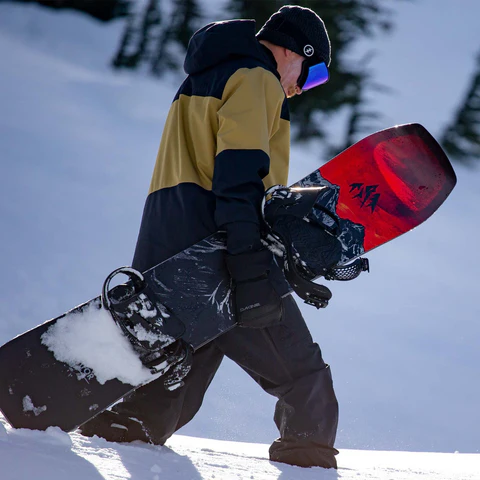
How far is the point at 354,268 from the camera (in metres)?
2.01

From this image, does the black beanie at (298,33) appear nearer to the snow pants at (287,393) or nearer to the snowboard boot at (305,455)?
the snow pants at (287,393)

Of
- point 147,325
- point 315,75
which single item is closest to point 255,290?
point 147,325

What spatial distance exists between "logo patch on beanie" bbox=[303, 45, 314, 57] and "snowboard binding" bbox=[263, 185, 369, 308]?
0.56 m

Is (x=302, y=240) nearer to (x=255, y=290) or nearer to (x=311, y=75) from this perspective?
(x=255, y=290)

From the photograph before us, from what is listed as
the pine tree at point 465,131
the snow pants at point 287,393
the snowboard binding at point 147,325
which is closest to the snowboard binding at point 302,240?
the snow pants at point 287,393

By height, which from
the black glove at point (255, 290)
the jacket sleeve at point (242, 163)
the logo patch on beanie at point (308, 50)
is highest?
the logo patch on beanie at point (308, 50)

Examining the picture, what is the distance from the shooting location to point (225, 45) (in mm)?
2037

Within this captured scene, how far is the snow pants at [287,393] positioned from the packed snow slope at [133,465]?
76mm

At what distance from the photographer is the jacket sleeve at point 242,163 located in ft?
6.03

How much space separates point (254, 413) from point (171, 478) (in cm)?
400

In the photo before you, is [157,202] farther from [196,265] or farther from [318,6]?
[318,6]

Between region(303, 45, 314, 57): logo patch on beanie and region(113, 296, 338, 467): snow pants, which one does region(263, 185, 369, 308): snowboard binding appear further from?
region(303, 45, 314, 57): logo patch on beanie

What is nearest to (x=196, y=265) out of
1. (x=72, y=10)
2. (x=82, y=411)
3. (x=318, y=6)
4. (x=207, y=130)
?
(x=207, y=130)

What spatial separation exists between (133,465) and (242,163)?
88cm
